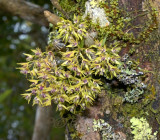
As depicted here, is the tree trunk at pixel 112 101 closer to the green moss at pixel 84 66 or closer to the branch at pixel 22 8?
the green moss at pixel 84 66

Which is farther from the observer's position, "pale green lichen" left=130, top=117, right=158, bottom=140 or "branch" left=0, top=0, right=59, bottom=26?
"branch" left=0, top=0, right=59, bottom=26

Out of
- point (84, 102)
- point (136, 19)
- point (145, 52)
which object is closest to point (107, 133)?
point (84, 102)

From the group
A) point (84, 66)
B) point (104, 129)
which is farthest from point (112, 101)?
point (84, 66)

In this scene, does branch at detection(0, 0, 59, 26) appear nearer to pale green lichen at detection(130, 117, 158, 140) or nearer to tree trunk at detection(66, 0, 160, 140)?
tree trunk at detection(66, 0, 160, 140)

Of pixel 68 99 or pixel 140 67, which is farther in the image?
pixel 140 67

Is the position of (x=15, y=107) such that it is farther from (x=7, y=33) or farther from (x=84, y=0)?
(x=84, y=0)

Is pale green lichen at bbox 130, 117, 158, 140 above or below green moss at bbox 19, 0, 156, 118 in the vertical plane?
below

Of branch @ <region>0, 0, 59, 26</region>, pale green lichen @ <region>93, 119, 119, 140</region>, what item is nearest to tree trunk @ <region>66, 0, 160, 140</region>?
pale green lichen @ <region>93, 119, 119, 140</region>

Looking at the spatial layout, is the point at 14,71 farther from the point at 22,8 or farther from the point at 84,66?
the point at 84,66
